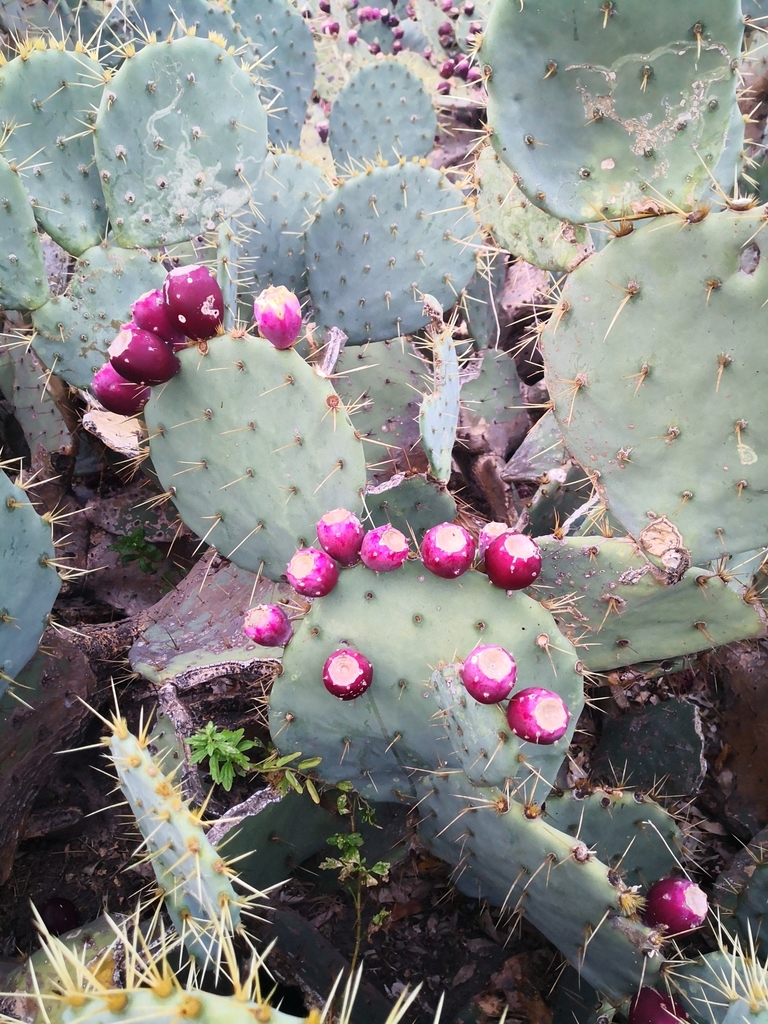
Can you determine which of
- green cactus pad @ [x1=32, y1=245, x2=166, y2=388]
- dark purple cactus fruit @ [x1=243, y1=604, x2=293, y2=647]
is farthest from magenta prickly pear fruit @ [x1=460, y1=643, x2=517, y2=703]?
green cactus pad @ [x1=32, y1=245, x2=166, y2=388]

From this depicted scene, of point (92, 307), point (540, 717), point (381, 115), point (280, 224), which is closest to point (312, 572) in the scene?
point (540, 717)

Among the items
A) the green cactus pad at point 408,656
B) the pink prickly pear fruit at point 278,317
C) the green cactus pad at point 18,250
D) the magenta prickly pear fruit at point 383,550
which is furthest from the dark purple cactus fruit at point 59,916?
the green cactus pad at point 18,250

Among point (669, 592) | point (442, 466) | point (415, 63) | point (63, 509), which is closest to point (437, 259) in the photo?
point (442, 466)

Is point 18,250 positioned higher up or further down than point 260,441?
higher up

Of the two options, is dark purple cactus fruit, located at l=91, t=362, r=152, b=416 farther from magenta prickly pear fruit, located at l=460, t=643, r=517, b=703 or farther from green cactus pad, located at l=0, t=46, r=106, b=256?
magenta prickly pear fruit, located at l=460, t=643, r=517, b=703

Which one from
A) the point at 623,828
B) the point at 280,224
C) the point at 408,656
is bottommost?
the point at 623,828

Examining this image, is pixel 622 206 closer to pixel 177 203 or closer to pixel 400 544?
Answer: pixel 400 544

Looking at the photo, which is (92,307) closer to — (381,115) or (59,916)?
(59,916)
